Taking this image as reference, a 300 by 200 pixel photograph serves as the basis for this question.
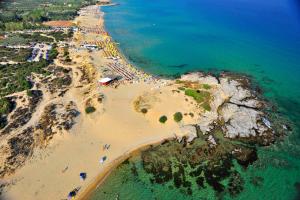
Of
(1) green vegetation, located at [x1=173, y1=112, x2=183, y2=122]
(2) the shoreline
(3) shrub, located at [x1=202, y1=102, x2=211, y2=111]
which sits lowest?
(2) the shoreline

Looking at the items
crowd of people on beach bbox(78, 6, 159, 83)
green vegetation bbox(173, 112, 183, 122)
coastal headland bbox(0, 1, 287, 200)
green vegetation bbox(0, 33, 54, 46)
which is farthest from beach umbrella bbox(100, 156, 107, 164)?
green vegetation bbox(0, 33, 54, 46)

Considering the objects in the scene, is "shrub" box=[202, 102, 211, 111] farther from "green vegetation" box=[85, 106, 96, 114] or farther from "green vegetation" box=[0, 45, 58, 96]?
"green vegetation" box=[0, 45, 58, 96]

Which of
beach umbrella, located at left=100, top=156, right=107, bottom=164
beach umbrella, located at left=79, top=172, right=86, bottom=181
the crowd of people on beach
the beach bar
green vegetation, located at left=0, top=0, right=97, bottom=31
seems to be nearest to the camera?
beach umbrella, located at left=79, top=172, right=86, bottom=181

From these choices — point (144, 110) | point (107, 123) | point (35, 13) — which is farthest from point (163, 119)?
point (35, 13)

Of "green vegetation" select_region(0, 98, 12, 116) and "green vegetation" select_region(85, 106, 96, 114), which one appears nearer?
"green vegetation" select_region(0, 98, 12, 116)

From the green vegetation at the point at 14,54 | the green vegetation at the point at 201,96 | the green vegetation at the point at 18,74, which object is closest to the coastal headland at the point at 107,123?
the green vegetation at the point at 201,96

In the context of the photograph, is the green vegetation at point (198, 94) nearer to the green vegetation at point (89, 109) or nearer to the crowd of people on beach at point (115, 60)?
the crowd of people on beach at point (115, 60)

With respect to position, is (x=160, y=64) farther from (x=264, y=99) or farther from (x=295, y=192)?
(x=295, y=192)
